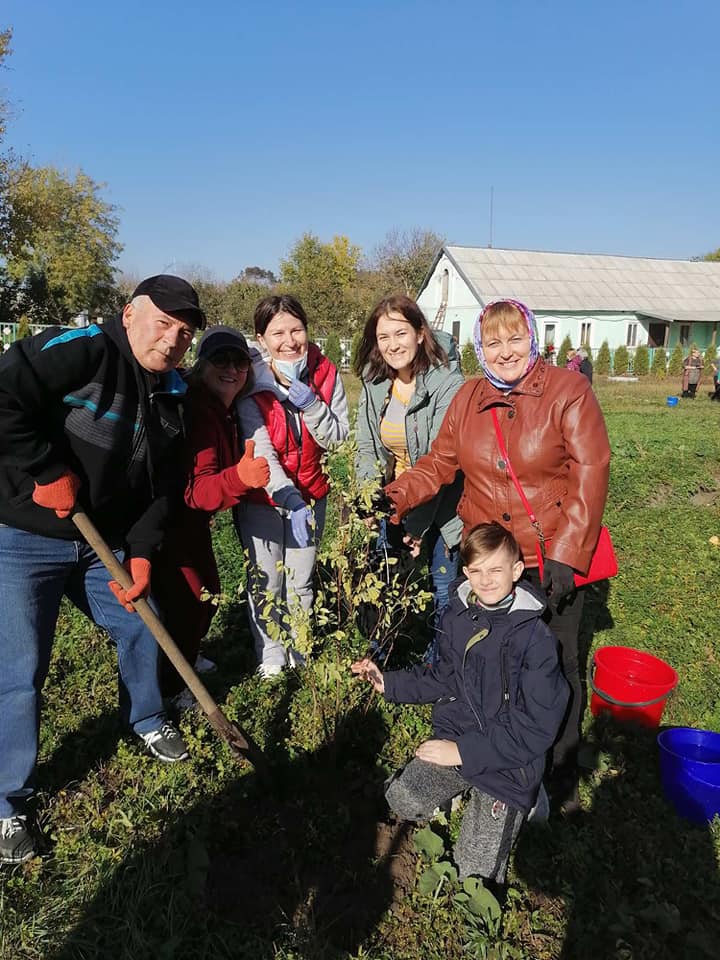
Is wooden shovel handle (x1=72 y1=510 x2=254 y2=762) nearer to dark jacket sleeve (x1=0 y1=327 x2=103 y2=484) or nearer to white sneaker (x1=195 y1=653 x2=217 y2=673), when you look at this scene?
dark jacket sleeve (x1=0 y1=327 x2=103 y2=484)

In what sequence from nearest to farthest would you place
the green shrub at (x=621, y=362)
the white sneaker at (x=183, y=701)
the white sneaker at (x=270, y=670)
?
the white sneaker at (x=183, y=701)
the white sneaker at (x=270, y=670)
the green shrub at (x=621, y=362)

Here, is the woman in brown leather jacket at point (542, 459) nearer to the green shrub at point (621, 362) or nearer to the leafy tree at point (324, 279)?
the green shrub at point (621, 362)

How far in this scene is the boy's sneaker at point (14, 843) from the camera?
2441 mm

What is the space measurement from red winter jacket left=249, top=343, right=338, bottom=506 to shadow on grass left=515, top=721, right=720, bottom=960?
186 cm

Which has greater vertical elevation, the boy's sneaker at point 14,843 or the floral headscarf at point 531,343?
the floral headscarf at point 531,343

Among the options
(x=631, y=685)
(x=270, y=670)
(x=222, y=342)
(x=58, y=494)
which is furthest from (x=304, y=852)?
(x=222, y=342)

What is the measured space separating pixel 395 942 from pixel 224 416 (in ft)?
7.19

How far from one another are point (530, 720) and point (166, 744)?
167cm

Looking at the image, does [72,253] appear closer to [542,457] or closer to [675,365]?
[675,365]

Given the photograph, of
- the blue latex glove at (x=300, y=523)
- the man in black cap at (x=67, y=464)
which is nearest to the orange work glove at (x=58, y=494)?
the man in black cap at (x=67, y=464)

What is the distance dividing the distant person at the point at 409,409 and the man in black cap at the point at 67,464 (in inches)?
41.2

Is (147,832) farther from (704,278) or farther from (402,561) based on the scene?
(704,278)

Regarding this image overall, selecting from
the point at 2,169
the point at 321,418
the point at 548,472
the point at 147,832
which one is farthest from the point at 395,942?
the point at 2,169

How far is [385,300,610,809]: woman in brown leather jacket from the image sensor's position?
251 cm
